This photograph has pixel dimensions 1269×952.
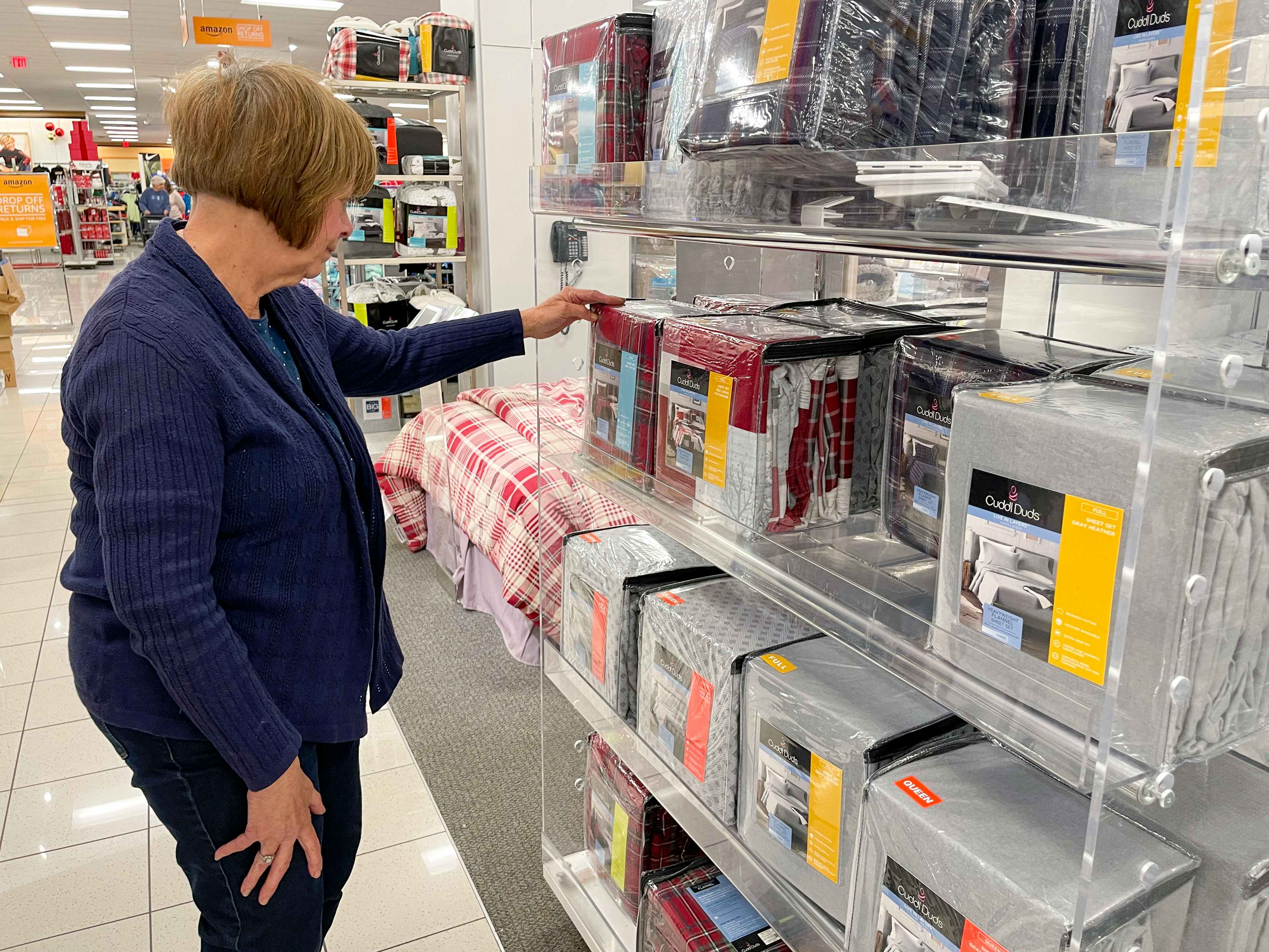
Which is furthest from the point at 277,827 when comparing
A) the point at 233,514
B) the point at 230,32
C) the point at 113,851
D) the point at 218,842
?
the point at 230,32

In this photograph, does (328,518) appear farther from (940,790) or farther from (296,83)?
(940,790)

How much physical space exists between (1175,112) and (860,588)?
0.61 metres

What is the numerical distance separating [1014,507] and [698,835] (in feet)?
2.98

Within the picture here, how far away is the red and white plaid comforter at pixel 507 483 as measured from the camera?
8.02 feet

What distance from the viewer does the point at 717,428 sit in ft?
4.71

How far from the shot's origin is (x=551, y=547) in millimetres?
2932

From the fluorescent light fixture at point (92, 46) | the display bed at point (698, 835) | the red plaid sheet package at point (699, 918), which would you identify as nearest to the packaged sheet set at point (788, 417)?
the display bed at point (698, 835)

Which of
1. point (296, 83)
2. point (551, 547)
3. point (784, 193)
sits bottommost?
point (551, 547)

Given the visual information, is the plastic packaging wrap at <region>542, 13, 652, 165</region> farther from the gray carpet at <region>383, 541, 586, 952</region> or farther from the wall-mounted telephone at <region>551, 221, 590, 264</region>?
the gray carpet at <region>383, 541, 586, 952</region>

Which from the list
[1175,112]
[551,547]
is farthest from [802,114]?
[551,547]

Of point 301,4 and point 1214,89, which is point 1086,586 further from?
Result: point 301,4

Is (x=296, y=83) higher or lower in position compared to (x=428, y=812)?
higher

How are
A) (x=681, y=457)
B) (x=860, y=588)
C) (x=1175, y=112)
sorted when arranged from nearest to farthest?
(x=1175, y=112)
(x=860, y=588)
(x=681, y=457)

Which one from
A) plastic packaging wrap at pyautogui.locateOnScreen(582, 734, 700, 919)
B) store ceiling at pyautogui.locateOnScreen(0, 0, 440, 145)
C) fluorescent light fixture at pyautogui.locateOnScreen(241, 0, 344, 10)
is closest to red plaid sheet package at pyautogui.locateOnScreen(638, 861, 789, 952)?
plastic packaging wrap at pyautogui.locateOnScreen(582, 734, 700, 919)
